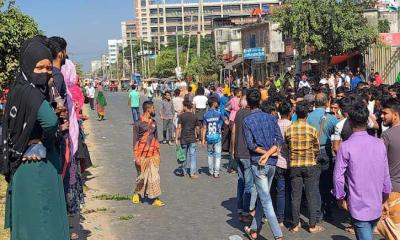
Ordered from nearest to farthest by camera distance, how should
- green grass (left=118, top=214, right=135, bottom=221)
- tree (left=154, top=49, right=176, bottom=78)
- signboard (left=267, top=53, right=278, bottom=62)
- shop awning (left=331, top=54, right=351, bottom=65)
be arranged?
green grass (left=118, top=214, right=135, bottom=221) → shop awning (left=331, top=54, right=351, bottom=65) → signboard (left=267, top=53, right=278, bottom=62) → tree (left=154, top=49, right=176, bottom=78)

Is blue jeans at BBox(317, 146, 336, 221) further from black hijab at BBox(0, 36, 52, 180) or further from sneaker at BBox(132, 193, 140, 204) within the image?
black hijab at BBox(0, 36, 52, 180)

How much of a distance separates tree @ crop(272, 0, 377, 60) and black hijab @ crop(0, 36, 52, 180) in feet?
72.9

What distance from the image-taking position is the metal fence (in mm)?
25500

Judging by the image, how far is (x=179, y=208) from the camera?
9141mm

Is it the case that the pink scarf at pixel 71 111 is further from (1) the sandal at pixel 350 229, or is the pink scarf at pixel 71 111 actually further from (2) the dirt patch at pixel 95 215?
(1) the sandal at pixel 350 229

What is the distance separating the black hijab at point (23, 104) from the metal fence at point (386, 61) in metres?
23.4

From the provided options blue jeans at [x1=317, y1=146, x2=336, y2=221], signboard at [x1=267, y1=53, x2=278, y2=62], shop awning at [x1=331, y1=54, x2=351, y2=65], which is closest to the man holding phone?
blue jeans at [x1=317, y1=146, x2=336, y2=221]

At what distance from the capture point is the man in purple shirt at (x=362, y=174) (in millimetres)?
5023

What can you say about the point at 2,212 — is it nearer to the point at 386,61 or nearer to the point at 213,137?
the point at 213,137

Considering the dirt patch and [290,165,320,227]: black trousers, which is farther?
the dirt patch

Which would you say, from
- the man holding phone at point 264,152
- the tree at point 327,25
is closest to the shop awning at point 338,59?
the tree at point 327,25

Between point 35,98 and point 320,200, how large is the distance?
192 inches

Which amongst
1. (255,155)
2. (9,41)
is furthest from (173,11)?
(255,155)

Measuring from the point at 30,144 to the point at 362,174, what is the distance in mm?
2935
